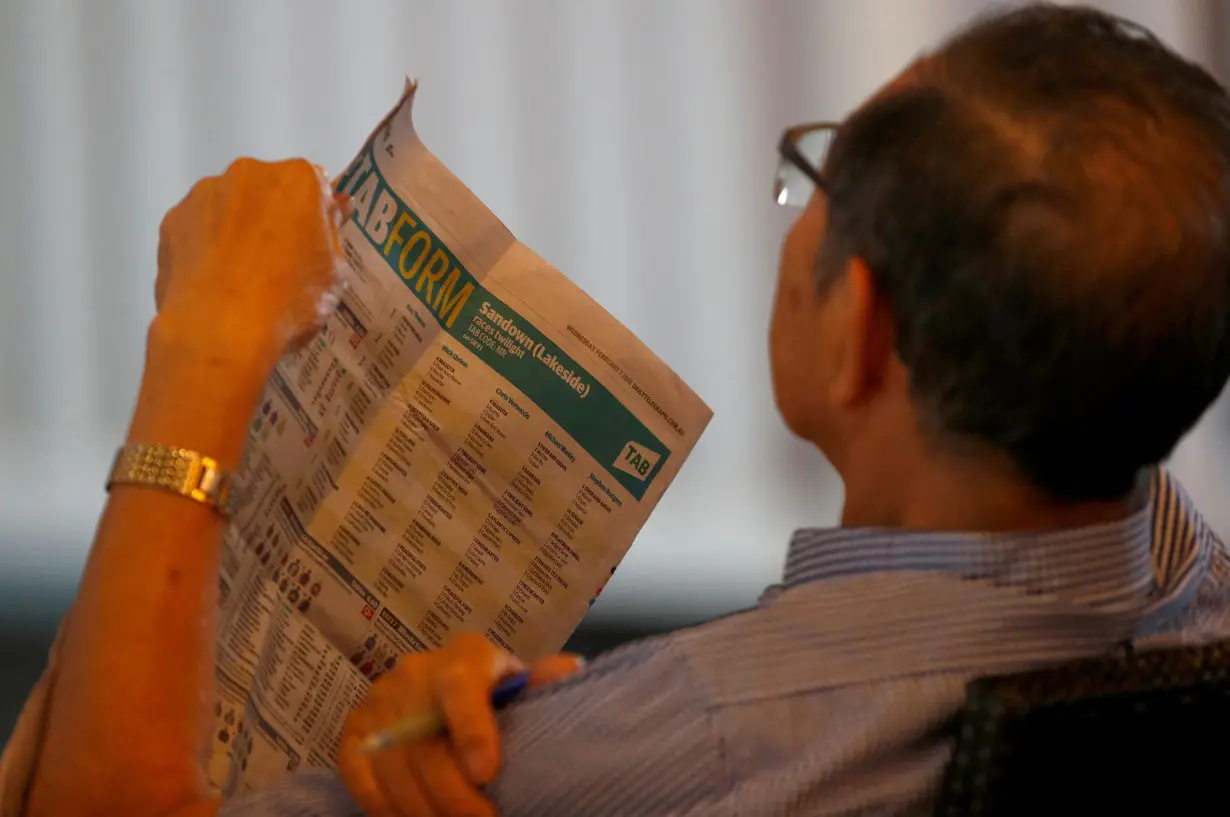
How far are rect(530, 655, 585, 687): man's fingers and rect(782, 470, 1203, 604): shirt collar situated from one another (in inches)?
4.7

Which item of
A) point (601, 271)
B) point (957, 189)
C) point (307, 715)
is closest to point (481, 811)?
point (307, 715)

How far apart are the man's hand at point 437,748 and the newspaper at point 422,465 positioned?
148mm

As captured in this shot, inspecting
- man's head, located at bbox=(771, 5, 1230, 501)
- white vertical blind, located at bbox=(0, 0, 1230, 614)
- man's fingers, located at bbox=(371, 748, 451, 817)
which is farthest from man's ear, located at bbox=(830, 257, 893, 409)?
white vertical blind, located at bbox=(0, 0, 1230, 614)

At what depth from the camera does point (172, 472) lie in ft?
1.77

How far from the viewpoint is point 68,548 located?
121cm

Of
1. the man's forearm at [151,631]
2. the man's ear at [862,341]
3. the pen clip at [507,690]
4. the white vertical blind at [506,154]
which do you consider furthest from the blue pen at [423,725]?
the white vertical blind at [506,154]

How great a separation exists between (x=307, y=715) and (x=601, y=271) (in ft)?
2.24

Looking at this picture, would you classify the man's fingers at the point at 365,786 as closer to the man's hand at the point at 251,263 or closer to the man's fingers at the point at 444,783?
the man's fingers at the point at 444,783

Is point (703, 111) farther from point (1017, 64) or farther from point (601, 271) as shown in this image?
point (1017, 64)

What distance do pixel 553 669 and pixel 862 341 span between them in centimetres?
23

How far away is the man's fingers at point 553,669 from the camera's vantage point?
0.52 meters

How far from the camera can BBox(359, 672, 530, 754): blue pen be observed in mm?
471

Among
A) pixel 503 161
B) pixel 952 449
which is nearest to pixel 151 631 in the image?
pixel 952 449

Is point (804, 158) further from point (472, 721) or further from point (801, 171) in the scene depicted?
point (472, 721)
